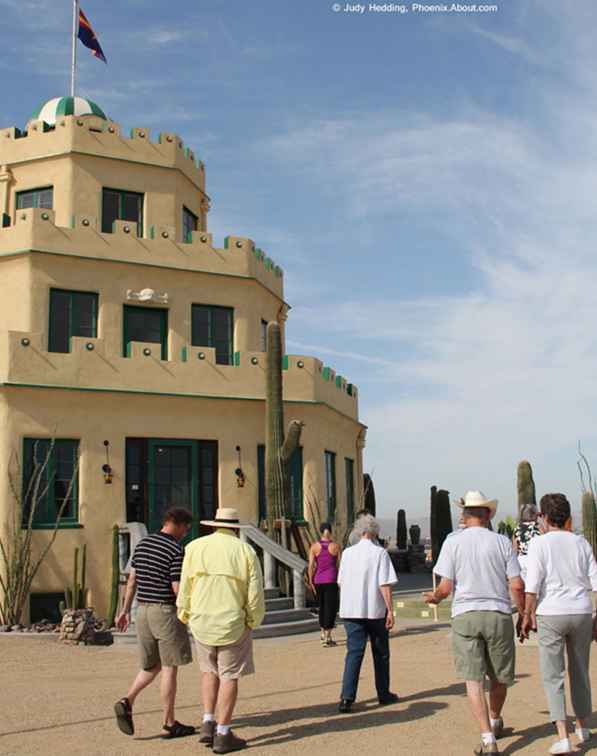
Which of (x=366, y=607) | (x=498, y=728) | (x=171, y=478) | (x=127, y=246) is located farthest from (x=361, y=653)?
(x=127, y=246)

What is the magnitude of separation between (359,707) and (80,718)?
2.43 meters

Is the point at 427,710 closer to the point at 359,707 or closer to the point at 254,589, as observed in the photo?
the point at 359,707

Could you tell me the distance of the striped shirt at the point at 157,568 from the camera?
671 centimetres

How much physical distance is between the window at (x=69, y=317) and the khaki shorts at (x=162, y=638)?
11473mm

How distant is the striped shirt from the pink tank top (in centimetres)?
519

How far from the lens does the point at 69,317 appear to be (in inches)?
693

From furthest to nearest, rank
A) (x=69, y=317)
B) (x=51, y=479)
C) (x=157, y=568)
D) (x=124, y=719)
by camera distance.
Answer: (x=69, y=317), (x=51, y=479), (x=157, y=568), (x=124, y=719)

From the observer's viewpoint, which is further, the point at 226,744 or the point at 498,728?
the point at 498,728

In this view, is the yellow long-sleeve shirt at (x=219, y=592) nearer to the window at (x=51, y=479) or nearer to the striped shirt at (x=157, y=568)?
the striped shirt at (x=157, y=568)

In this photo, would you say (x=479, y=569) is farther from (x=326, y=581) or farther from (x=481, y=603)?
(x=326, y=581)

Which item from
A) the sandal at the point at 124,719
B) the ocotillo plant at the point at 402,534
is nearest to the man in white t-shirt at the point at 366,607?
the sandal at the point at 124,719

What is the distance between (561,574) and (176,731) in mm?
3163

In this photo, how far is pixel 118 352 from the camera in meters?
17.5

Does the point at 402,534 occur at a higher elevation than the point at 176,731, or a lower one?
higher
